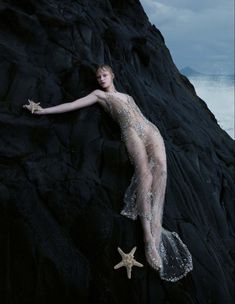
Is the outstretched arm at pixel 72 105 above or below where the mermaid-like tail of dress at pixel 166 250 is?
above

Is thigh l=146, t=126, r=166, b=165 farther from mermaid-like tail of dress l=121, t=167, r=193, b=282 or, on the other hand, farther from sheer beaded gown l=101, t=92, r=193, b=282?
mermaid-like tail of dress l=121, t=167, r=193, b=282

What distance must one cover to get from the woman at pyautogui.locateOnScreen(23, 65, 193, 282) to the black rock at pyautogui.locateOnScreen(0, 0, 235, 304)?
0.09m

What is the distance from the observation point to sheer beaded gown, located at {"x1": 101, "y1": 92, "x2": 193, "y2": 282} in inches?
163

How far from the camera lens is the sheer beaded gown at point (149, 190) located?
4141 mm

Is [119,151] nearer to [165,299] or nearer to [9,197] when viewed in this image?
[9,197]

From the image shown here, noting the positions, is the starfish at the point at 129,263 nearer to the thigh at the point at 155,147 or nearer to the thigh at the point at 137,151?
the thigh at the point at 137,151

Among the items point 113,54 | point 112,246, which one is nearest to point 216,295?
point 112,246

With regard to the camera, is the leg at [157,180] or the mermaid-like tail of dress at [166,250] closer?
the mermaid-like tail of dress at [166,250]

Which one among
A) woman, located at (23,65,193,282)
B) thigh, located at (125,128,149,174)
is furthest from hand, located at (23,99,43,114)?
thigh, located at (125,128,149,174)

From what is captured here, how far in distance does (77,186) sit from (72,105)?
2.89 feet

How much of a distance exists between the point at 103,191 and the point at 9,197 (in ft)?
3.10

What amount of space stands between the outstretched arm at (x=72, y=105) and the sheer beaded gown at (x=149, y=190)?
14cm

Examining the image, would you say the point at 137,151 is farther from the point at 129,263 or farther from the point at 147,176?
the point at 129,263

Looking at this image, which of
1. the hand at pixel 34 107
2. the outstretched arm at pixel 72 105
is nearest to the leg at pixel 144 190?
the outstretched arm at pixel 72 105
